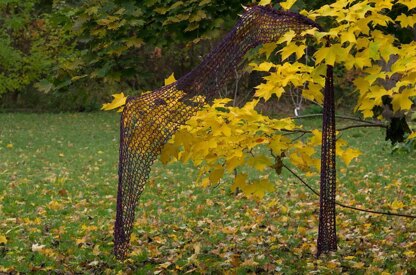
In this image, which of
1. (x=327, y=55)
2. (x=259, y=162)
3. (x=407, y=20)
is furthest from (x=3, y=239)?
(x=407, y=20)

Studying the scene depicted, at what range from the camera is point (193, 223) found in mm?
7559

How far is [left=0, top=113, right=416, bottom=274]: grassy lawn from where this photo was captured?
5.53 metres

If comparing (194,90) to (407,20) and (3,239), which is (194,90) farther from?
(3,239)

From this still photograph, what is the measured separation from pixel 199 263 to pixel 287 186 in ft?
16.7

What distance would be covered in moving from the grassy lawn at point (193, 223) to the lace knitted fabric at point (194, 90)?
1.05 meters

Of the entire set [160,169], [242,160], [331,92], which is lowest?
[160,169]

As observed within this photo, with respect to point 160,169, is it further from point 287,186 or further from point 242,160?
point 242,160

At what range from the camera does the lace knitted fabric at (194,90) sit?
4707 mm

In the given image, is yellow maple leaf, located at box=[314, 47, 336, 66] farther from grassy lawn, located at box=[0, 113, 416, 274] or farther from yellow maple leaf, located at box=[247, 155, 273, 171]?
grassy lawn, located at box=[0, 113, 416, 274]

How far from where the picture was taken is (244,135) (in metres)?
4.64

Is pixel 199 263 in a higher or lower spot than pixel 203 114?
lower

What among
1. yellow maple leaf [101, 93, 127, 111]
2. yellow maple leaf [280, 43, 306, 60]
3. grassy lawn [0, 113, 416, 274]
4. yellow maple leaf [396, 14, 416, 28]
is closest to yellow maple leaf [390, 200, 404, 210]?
grassy lawn [0, 113, 416, 274]

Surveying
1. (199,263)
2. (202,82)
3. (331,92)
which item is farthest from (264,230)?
(202,82)

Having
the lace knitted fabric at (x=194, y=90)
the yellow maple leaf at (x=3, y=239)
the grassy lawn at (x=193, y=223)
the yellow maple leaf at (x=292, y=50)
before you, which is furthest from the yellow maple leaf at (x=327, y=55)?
the yellow maple leaf at (x=3, y=239)
